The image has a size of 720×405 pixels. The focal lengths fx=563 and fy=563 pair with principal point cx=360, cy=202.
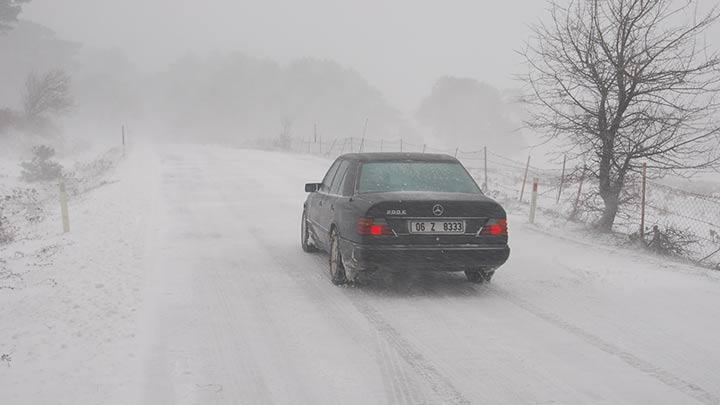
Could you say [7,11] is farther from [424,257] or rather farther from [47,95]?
[424,257]

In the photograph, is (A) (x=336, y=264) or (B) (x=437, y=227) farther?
(A) (x=336, y=264)

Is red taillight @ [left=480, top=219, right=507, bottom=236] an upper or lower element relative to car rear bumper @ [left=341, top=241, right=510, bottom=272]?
upper

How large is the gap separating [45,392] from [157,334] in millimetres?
1209

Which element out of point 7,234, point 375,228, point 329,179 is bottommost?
point 7,234

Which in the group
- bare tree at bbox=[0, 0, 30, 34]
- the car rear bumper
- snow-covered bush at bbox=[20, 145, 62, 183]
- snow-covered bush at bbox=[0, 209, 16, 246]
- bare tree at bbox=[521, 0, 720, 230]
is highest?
bare tree at bbox=[0, 0, 30, 34]

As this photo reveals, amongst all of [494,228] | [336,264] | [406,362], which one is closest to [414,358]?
[406,362]

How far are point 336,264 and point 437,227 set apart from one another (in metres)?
1.37

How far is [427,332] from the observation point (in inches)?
201

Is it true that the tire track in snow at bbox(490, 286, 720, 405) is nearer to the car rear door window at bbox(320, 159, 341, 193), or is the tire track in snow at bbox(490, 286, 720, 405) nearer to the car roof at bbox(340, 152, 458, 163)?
the car roof at bbox(340, 152, 458, 163)

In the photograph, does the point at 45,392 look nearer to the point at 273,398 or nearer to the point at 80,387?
the point at 80,387

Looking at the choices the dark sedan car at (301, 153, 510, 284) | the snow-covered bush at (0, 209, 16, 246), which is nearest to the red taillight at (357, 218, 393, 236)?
the dark sedan car at (301, 153, 510, 284)

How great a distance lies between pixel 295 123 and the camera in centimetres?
9462

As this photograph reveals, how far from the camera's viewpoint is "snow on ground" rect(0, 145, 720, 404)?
391 centimetres

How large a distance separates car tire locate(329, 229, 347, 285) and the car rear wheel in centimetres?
156
